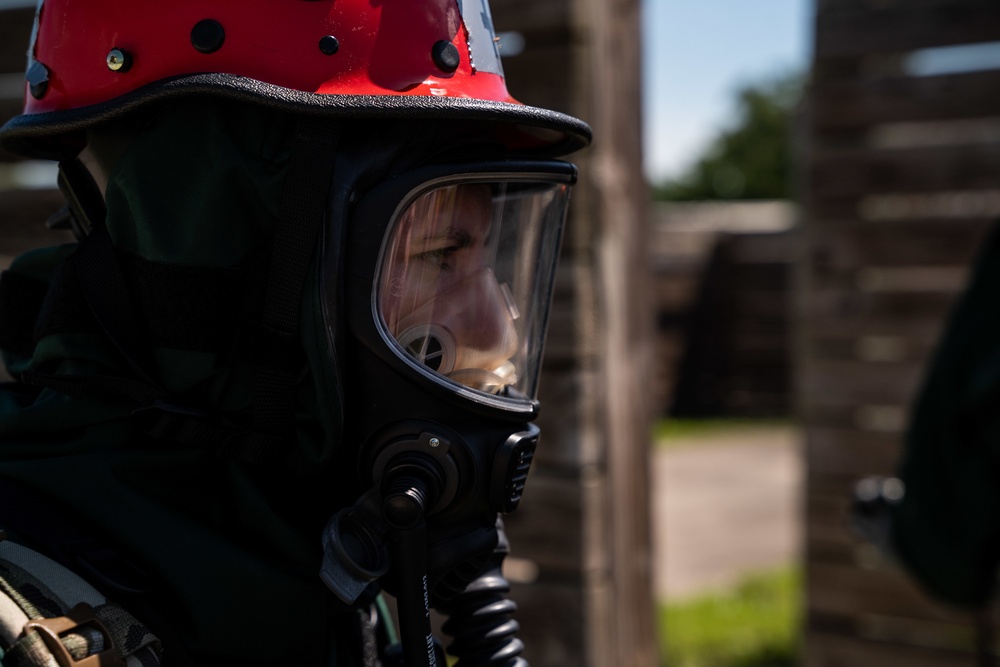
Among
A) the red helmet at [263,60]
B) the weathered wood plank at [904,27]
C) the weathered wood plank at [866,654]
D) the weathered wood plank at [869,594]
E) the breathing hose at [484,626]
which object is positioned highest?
the weathered wood plank at [904,27]

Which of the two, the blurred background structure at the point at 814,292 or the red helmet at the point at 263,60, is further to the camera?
the blurred background structure at the point at 814,292

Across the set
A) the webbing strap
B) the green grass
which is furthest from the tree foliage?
the webbing strap

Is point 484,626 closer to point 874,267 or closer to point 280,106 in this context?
point 280,106

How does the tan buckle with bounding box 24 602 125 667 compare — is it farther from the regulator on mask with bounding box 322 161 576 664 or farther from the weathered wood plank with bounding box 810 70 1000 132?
the weathered wood plank with bounding box 810 70 1000 132

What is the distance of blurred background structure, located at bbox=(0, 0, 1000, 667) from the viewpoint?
298 cm

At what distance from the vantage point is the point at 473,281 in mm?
1617

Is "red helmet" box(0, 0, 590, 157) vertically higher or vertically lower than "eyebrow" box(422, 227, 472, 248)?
higher

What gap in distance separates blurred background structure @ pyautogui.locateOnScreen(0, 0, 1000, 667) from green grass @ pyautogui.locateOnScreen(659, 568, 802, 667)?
0.16 meters

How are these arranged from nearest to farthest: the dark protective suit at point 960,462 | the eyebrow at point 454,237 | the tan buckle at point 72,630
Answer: the tan buckle at point 72,630
the eyebrow at point 454,237
the dark protective suit at point 960,462

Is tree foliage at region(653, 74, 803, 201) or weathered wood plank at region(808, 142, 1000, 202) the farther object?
tree foliage at region(653, 74, 803, 201)

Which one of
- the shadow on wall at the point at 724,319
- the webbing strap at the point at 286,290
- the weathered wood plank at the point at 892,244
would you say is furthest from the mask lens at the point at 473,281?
the shadow on wall at the point at 724,319

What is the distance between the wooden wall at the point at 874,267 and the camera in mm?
4215

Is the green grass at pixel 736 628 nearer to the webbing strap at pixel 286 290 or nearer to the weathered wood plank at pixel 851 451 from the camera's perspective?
the weathered wood plank at pixel 851 451

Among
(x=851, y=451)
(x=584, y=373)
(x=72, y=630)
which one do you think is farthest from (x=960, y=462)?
(x=72, y=630)
